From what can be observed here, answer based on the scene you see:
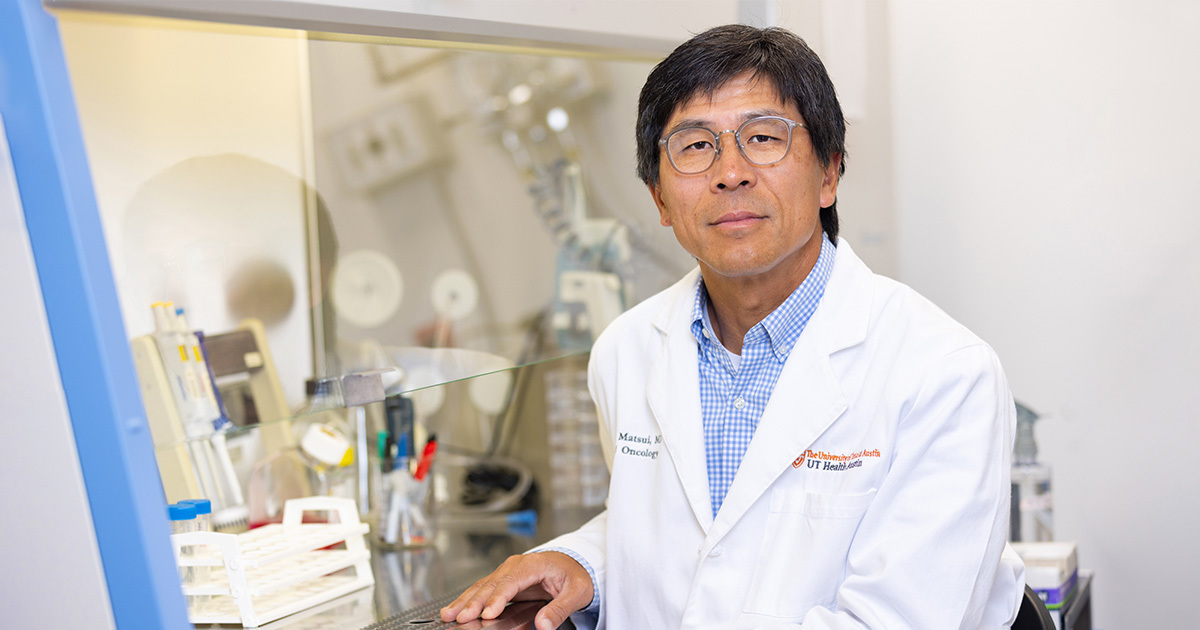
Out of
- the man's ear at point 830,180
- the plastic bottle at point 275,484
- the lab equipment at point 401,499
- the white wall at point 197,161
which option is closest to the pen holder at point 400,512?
the lab equipment at point 401,499

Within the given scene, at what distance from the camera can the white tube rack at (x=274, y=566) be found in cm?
121

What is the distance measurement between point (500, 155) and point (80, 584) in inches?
58.1


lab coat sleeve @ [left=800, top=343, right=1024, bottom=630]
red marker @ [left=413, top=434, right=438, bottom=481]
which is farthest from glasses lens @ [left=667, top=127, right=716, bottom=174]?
red marker @ [left=413, top=434, right=438, bottom=481]

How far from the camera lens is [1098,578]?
1789mm

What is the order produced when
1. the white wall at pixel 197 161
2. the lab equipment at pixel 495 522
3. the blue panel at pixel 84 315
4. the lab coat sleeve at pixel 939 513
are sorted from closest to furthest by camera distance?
the blue panel at pixel 84 315 < the lab coat sleeve at pixel 939 513 < the white wall at pixel 197 161 < the lab equipment at pixel 495 522

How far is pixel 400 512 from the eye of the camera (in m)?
1.70

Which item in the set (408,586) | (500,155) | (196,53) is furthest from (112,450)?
(500,155)

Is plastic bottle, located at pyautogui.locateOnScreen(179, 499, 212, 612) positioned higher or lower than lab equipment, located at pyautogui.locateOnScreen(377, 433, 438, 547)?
higher

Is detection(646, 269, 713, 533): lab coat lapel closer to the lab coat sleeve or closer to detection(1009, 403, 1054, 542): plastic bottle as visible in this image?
the lab coat sleeve

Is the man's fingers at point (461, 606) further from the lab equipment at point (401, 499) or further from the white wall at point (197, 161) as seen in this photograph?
the white wall at point (197, 161)

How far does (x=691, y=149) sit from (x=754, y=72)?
114 millimetres

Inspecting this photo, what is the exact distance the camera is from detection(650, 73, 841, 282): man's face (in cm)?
116

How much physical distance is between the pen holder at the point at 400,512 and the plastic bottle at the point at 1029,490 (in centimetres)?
100

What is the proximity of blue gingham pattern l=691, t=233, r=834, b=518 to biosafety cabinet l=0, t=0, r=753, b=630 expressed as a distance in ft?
1.39
